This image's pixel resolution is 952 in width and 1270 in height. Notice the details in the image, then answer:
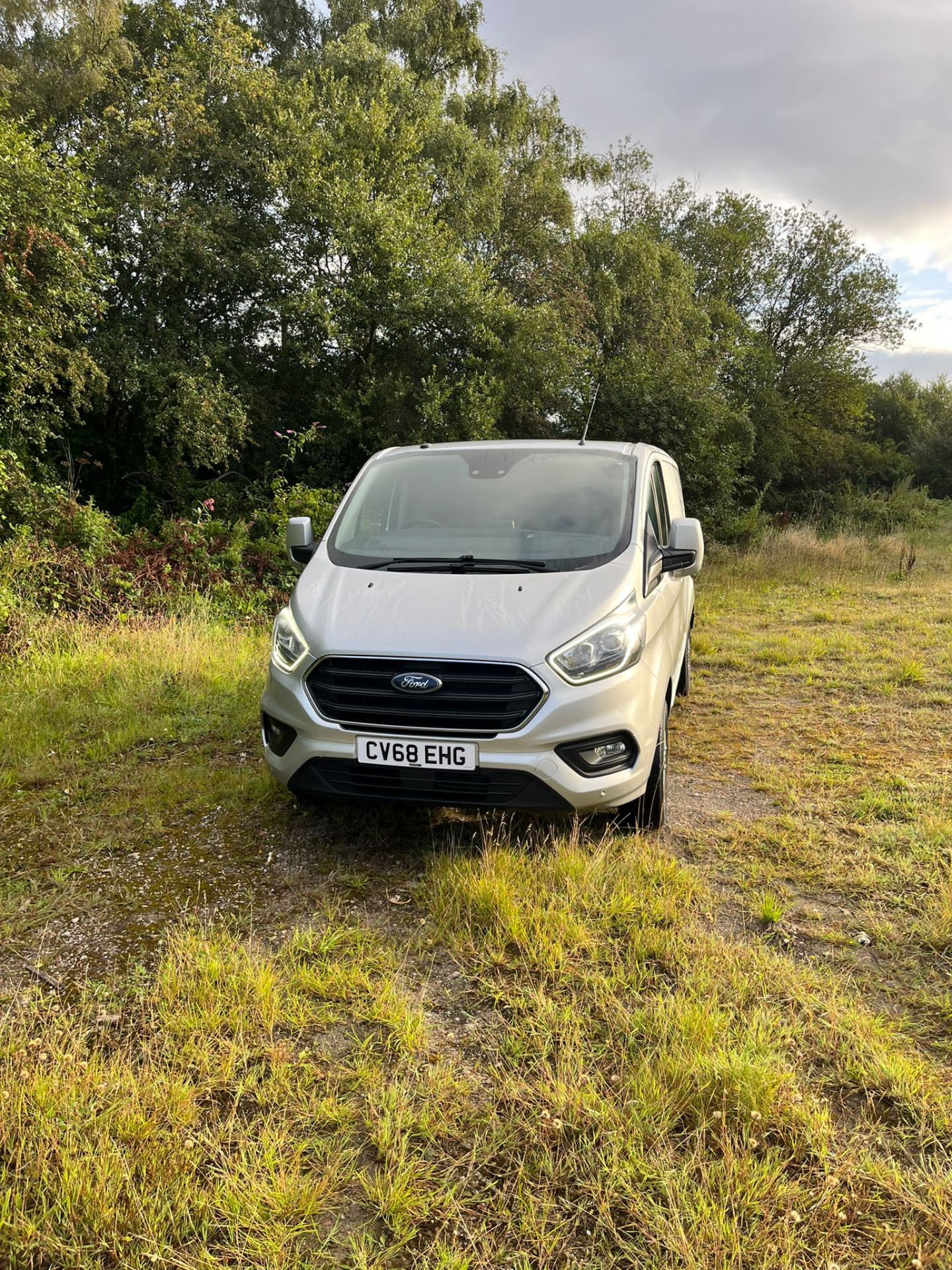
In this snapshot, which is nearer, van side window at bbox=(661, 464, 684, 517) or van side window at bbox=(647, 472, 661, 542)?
van side window at bbox=(647, 472, 661, 542)

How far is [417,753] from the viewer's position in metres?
2.96

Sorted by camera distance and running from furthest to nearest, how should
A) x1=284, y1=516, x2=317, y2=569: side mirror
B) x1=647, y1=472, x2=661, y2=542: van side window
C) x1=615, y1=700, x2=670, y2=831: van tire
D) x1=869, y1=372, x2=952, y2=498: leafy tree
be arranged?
x1=869, y1=372, x2=952, y2=498: leafy tree < x1=284, y1=516, x2=317, y2=569: side mirror < x1=647, y1=472, x2=661, y2=542: van side window < x1=615, y1=700, x2=670, y2=831: van tire

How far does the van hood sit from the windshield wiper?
0.05 m

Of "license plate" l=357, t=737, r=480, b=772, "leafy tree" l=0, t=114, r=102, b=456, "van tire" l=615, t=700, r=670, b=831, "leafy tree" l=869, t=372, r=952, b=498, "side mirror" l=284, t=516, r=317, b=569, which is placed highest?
"leafy tree" l=869, t=372, r=952, b=498

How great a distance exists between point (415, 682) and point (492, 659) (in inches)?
13.0

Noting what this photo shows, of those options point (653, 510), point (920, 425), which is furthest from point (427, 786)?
point (920, 425)

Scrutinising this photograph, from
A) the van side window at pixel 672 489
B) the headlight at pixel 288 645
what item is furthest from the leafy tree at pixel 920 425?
the headlight at pixel 288 645

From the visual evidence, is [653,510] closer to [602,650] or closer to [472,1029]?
[602,650]

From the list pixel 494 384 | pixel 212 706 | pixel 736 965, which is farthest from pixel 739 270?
pixel 736 965

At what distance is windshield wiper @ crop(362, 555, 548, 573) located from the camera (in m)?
3.45

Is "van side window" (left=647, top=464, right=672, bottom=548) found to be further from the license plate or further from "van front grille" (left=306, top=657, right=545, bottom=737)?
the license plate

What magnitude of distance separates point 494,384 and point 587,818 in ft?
36.1

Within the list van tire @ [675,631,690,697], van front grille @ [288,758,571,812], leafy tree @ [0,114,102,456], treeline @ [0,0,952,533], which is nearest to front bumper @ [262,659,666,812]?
van front grille @ [288,758,571,812]

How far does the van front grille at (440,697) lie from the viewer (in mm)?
2922
